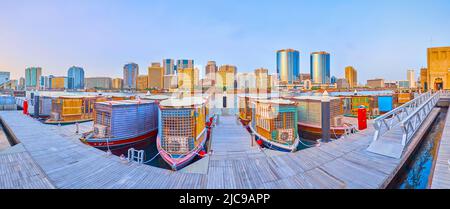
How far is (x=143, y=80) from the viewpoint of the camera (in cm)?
5225

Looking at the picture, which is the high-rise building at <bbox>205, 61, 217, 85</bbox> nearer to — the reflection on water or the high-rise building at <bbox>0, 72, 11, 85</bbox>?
the reflection on water

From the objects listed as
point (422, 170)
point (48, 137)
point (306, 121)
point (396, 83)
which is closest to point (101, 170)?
point (48, 137)

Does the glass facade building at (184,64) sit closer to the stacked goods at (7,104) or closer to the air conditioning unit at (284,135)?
the air conditioning unit at (284,135)

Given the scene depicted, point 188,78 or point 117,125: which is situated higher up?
point 188,78

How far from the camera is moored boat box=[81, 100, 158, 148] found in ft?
33.3

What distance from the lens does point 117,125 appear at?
408 inches

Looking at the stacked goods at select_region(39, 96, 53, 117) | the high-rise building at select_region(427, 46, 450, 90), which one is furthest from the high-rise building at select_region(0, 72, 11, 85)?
the high-rise building at select_region(427, 46, 450, 90)

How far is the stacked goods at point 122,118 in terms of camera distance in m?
10.1

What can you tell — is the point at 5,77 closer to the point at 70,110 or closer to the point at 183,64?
the point at 70,110

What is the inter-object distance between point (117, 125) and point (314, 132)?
14.2 m

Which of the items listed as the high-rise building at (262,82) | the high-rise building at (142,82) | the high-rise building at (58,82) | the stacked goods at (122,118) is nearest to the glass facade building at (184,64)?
the high-rise building at (262,82)

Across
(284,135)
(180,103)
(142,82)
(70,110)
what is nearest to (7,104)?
(70,110)
